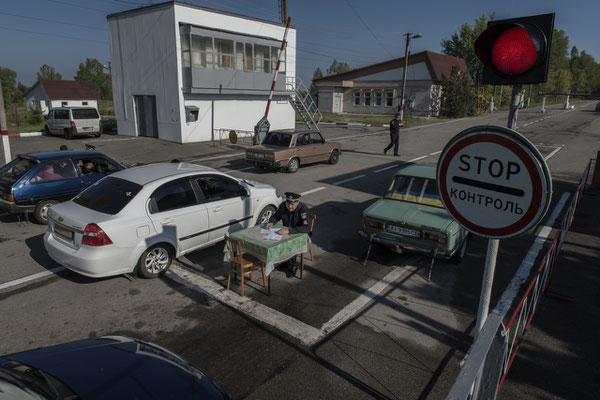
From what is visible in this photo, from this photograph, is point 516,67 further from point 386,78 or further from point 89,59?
point 89,59

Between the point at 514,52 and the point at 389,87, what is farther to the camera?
the point at 389,87

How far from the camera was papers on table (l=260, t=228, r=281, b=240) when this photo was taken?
6129mm

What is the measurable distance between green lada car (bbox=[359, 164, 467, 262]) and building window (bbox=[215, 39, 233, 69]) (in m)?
19.7

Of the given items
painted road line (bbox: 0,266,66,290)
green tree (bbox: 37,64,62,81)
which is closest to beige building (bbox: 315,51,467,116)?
painted road line (bbox: 0,266,66,290)

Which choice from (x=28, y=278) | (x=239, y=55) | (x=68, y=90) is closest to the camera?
(x=28, y=278)

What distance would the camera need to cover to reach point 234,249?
626cm

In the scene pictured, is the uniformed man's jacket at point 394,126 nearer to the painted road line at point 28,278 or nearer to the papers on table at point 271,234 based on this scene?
the papers on table at point 271,234

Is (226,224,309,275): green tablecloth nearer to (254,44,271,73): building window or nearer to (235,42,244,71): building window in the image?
(235,42,244,71): building window

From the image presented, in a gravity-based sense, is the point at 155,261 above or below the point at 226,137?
below

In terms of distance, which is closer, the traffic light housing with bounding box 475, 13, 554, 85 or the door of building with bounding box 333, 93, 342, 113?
the traffic light housing with bounding box 475, 13, 554, 85

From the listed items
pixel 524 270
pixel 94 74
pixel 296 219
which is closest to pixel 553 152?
pixel 524 270

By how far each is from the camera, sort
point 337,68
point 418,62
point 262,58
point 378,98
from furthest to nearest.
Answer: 1. point 337,68
2. point 378,98
3. point 418,62
4. point 262,58

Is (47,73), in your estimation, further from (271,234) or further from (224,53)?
(271,234)

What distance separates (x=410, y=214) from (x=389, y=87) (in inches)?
1913
